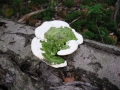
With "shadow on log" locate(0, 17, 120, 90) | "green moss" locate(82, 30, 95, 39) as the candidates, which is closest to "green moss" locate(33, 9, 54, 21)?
"green moss" locate(82, 30, 95, 39)

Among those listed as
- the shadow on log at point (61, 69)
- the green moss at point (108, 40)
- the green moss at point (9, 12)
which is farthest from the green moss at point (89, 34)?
the green moss at point (9, 12)

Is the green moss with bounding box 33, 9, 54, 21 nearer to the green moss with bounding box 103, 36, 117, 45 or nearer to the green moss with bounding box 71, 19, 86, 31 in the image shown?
the green moss with bounding box 71, 19, 86, 31

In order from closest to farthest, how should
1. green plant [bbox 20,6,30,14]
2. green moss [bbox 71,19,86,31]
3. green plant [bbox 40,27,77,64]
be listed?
1. green plant [bbox 40,27,77,64]
2. green moss [bbox 71,19,86,31]
3. green plant [bbox 20,6,30,14]

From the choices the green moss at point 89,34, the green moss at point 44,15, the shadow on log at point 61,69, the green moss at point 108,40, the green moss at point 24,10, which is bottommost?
the green moss at point 108,40

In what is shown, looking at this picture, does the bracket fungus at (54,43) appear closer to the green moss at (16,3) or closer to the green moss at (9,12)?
the green moss at (9,12)

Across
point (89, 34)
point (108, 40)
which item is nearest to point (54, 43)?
point (89, 34)

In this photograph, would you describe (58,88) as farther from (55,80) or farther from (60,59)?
(60,59)

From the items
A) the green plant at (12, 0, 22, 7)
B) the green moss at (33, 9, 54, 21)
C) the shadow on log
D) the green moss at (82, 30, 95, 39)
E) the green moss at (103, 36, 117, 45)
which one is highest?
→ the shadow on log

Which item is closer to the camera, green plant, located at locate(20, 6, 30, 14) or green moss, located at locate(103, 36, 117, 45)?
green moss, located at locate(103, 36, 117, 45)
